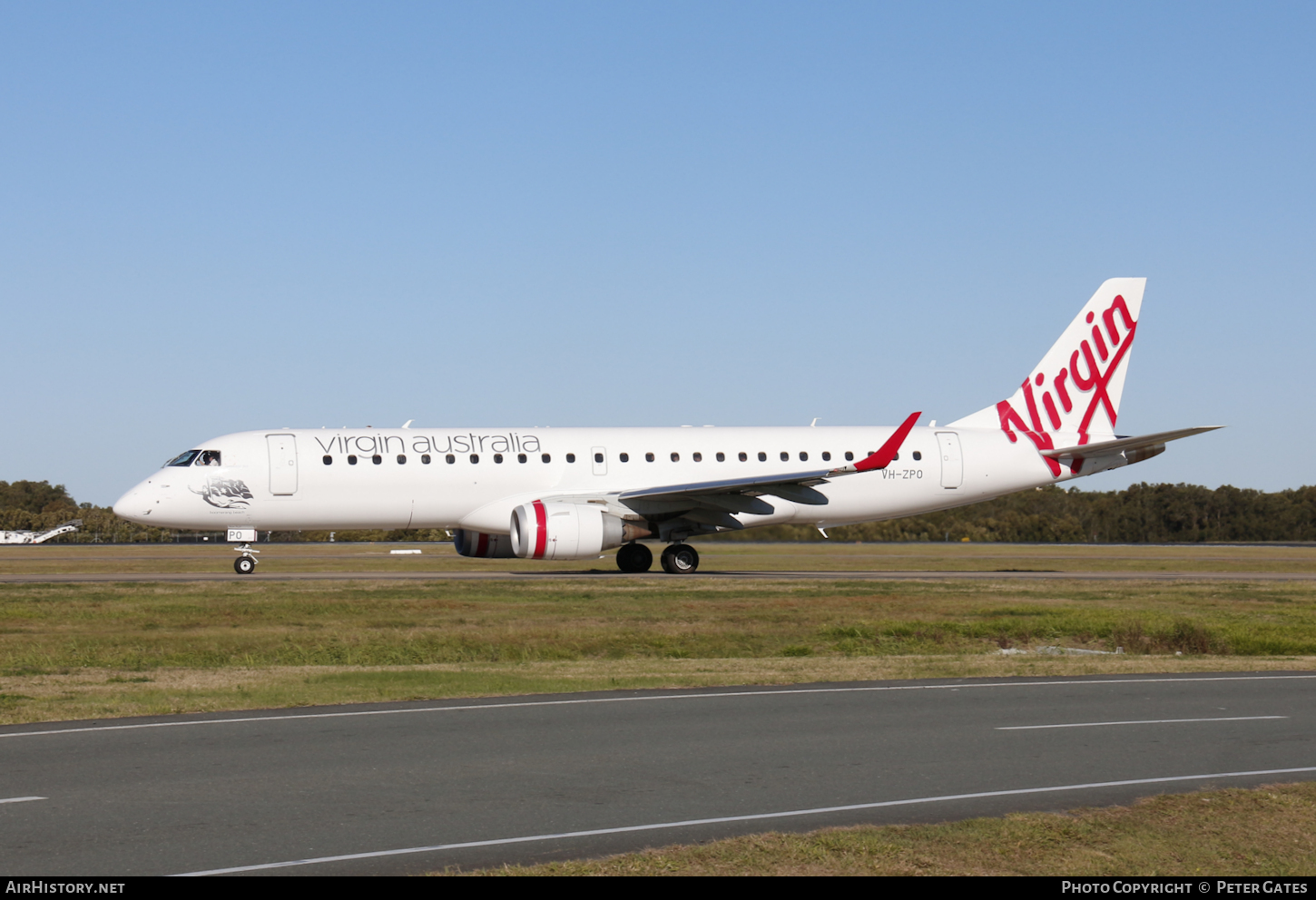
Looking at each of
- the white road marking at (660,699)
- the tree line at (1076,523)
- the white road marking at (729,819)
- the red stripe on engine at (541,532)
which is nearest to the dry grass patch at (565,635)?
the white road marking at (660,699)

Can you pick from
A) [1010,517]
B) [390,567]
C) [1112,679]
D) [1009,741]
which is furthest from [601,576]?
[1010,517]

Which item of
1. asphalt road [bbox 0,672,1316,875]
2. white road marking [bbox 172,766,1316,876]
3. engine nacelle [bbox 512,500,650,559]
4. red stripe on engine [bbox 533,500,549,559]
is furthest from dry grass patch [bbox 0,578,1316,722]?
white road marking [bbox 172,766,1316,876]

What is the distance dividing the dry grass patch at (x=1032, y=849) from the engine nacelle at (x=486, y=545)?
2944cm

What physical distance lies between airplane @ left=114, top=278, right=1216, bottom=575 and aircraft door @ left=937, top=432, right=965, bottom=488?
36 mm

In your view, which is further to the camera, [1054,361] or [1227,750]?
[1054,361]

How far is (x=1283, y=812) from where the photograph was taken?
347 inches

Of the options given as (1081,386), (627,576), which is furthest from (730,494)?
(1081,386)

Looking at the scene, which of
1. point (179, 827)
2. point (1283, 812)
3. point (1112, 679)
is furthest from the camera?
point (1112, 679)

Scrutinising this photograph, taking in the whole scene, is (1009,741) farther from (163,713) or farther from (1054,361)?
(1054,361)

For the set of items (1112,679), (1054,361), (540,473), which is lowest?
(1112,679)

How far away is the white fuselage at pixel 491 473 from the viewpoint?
113ft

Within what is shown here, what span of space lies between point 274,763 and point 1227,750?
780 cm

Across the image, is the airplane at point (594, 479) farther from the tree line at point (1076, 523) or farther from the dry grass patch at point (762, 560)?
the tree line at point (1076, 523)

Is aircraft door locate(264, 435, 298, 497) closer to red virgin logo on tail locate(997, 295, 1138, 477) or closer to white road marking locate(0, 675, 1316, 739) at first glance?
red virgin logo on tail locate(997, 295, 1138, 477)
